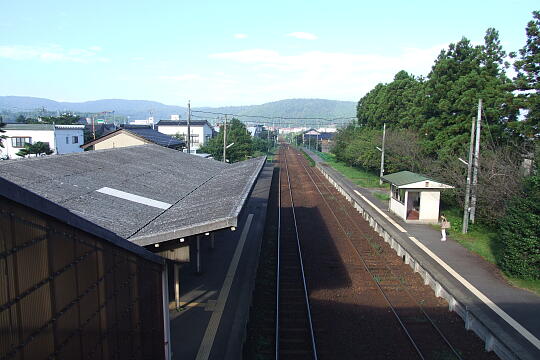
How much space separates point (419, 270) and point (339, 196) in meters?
16.8

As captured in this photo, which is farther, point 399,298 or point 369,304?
point 399,298

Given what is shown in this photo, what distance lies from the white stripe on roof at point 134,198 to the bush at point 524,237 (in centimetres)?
963

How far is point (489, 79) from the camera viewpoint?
2294 centimetres

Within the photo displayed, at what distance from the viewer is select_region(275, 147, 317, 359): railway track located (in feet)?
28.5

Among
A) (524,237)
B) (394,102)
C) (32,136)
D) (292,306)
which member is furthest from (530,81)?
(32,136)

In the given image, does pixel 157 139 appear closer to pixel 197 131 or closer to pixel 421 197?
pixel 421 197

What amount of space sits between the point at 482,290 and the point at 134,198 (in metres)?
9.52

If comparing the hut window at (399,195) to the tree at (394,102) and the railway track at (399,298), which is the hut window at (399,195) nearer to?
the railway track at (399,298)

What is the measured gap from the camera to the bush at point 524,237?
11.6 m

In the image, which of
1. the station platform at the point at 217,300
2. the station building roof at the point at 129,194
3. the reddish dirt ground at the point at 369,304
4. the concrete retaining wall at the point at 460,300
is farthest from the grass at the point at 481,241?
the station building roof at the point at 129,194

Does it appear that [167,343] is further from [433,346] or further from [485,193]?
[485,193]

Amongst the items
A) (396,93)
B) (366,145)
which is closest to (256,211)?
(366,145)

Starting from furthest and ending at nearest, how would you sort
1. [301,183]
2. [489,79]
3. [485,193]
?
[301,183], [489,79], [485,193]

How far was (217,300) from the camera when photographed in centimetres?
1127
